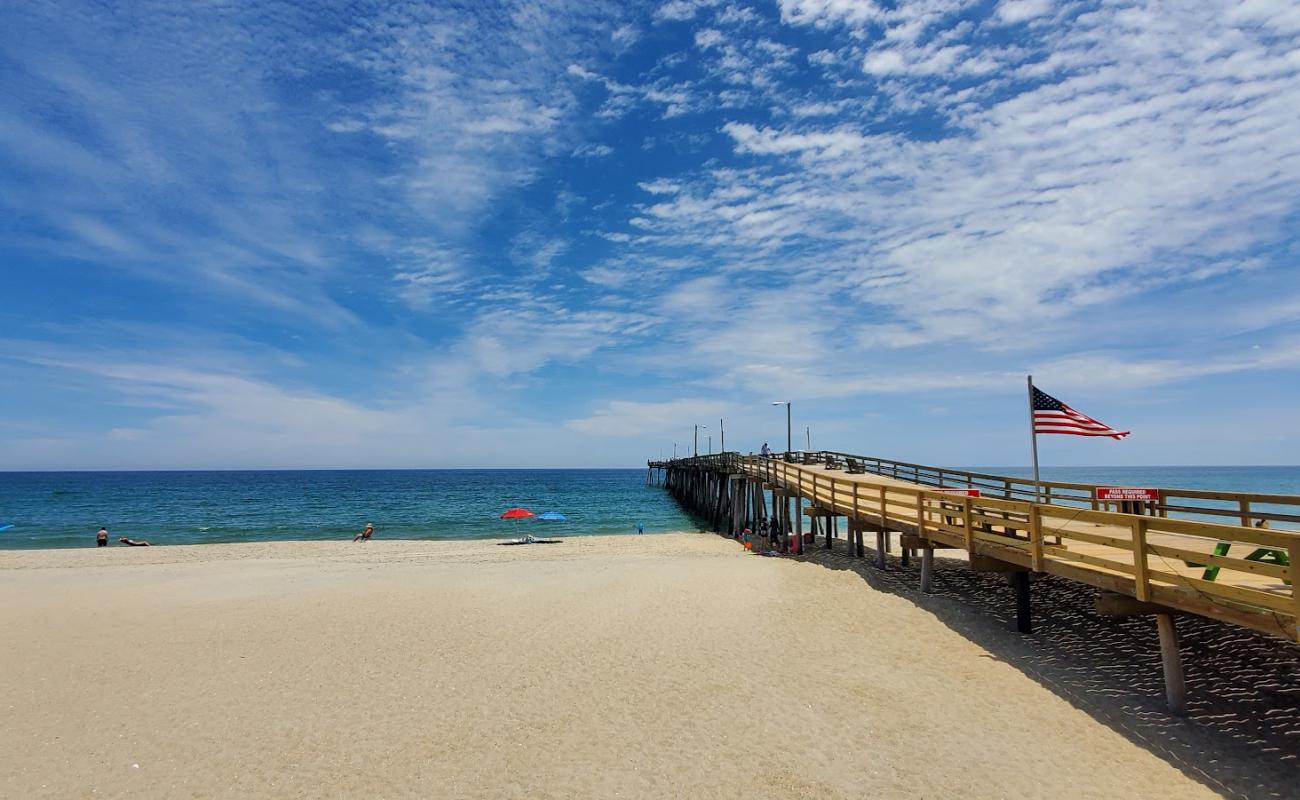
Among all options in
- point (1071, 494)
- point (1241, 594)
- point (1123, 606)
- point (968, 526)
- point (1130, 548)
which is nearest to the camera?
point (1241, 594)

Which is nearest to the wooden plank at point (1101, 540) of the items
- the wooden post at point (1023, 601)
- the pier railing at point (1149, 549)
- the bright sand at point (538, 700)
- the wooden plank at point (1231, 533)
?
the pier railing at point (1149, 549)

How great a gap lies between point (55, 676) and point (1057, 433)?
17.5 m

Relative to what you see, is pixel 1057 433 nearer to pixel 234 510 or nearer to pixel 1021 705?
pixel 1021 705

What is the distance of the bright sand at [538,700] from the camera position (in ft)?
22.2

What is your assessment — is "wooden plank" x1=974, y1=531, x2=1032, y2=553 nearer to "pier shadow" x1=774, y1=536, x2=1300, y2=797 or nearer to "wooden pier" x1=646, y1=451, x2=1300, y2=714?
"wooden pier" x1=646, y1=451, x2=1300, y2=714

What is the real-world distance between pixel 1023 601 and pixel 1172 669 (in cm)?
307

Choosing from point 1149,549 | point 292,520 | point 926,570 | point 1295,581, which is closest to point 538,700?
point 1149,549

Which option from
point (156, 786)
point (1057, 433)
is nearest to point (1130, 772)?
point (1057, 433)

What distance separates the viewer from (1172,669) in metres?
7.69

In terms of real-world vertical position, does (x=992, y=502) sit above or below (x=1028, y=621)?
above

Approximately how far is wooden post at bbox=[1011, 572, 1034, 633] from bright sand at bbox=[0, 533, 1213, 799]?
3.91 ft

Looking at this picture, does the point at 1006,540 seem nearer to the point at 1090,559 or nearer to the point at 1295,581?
the point at 1090,559

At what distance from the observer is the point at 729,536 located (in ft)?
110

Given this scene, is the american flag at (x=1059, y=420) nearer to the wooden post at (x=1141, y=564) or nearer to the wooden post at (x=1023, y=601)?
the wooden post at (x=1023, y=601)
